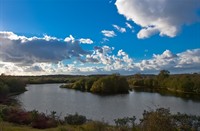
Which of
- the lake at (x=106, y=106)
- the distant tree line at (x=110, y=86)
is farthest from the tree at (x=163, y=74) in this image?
the lake at (x=106, y=106)

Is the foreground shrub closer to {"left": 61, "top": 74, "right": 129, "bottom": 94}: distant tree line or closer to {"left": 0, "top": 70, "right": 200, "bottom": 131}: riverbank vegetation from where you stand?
{"left": 0, "top": 70, "right": 200, "bottom": 131}: riverbank vegetation

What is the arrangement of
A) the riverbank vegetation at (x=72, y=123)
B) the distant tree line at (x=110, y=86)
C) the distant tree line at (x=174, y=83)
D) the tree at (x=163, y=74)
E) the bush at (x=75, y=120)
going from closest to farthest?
the riverbank vegetation at (x=72, y=123) → the bush at (x=75, y=120) → the distant tree line at (x=110, y=86) → the distant tree line at (x=174, y=83) → the tree at (x=163, y=74)

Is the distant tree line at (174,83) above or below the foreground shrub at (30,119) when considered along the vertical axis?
above

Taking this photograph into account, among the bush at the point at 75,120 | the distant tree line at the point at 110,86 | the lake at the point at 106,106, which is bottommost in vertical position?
the lake at the point at 106,106

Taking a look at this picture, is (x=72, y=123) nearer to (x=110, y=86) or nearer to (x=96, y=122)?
(x=96, y=122)

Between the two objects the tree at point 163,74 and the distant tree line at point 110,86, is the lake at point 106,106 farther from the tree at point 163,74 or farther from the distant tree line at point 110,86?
the tree at point 163,74

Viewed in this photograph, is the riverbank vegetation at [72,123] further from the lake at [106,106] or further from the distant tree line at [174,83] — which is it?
the distant tree line at [174,83]

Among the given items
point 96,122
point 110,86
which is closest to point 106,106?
point 96,122

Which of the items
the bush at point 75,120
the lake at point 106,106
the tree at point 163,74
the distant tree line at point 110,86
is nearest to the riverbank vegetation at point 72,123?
the bush at point 75,120

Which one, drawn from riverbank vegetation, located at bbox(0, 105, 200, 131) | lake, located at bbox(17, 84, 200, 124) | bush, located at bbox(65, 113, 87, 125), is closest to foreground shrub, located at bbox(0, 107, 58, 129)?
riverbank vegetation, located at bbox(0, 105, 200, 131)

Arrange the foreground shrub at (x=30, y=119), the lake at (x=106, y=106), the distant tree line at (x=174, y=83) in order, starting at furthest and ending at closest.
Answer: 1. the distant tree line at (x=174, y=83)
2. the lake at (x=106, y=106)
3. the foreground shrub at (x=30, y=119)

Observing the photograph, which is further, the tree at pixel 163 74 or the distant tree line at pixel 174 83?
the tree at pixel 163 74

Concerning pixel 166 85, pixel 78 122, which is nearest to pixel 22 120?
pixel 78 122

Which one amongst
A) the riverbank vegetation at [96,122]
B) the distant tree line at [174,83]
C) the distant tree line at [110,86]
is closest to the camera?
the riverbank vegetation at [96,122]
